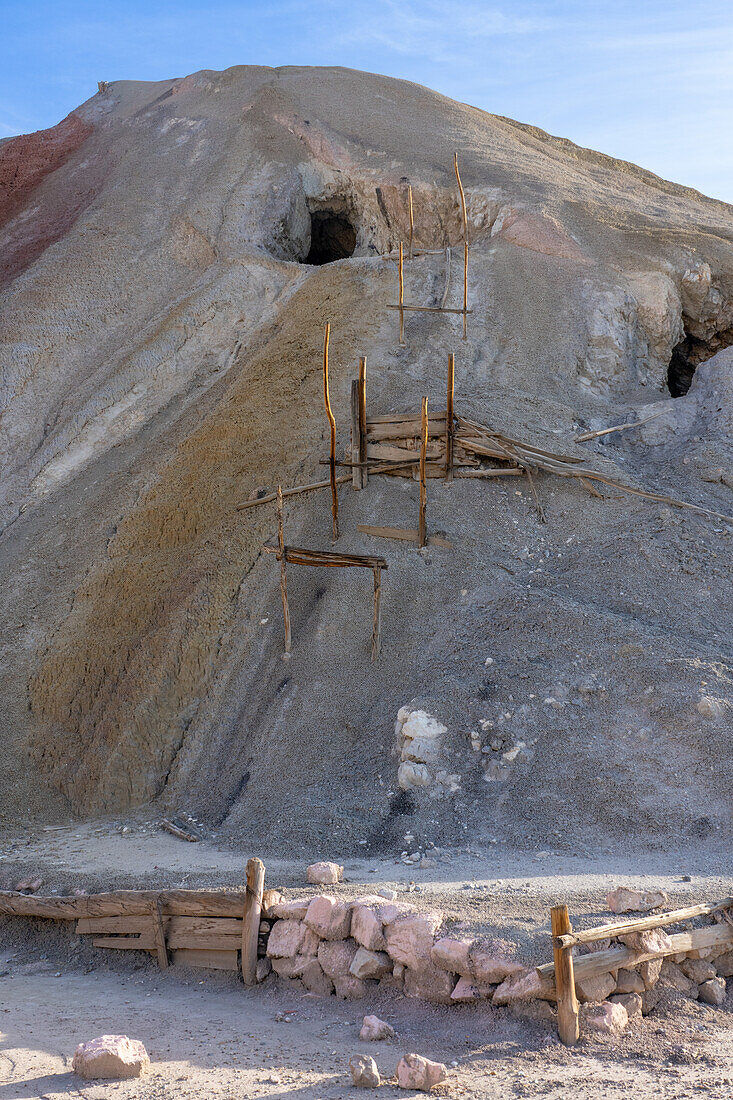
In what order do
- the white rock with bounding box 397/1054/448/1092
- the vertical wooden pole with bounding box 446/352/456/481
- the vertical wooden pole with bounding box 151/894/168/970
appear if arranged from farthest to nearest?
the vertical wooden pole with bounding box 446/352/456/481
the vertical wooden pole with bounding box 151/894/168/970
the white rock with bounding box 397/1054/448/1092

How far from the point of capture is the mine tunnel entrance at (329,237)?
2595 centimetres

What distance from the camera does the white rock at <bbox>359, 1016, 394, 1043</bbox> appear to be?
690 centimetres

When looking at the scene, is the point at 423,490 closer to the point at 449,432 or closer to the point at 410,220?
the point at 449,432

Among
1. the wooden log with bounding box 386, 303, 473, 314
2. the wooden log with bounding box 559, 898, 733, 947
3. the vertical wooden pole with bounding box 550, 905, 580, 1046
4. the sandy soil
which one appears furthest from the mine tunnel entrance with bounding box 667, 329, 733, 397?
the vertical wooden pole with bounding box 550, 905, 580, 1046

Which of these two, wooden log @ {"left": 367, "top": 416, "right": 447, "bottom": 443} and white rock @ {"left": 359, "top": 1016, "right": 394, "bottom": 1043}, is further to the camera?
wooden log @ {"left": 367, "top": 416, "right": 447, "bottom": 443}

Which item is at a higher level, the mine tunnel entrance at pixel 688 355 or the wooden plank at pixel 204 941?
the mine tunnel entrance at pixel 688 355

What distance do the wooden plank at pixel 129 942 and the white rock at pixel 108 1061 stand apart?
2305mm

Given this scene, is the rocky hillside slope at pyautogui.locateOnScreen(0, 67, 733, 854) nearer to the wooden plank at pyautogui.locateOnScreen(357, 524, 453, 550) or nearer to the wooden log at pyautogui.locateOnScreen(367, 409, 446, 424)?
the wooden plank at pyautogui.locateOnScreen(357, 524, 453, 550)

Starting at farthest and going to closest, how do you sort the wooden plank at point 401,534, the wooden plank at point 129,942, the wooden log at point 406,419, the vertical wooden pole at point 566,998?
the wooden log at point 406,419 → the wooden plank at point 401,534 → the wooden plank at point 129,942 → the vertical wooden pole at point 566,998

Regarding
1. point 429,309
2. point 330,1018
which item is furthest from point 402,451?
point 330,1018

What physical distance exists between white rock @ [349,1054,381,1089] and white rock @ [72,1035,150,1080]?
154 cm

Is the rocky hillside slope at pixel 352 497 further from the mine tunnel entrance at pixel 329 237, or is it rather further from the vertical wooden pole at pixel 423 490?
the vertical wooden pole at pixel 423 490

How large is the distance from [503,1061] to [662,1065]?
1.10 m

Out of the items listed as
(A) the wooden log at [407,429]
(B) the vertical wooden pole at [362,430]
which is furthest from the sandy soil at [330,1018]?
(A) the wooden log at [407,429]
